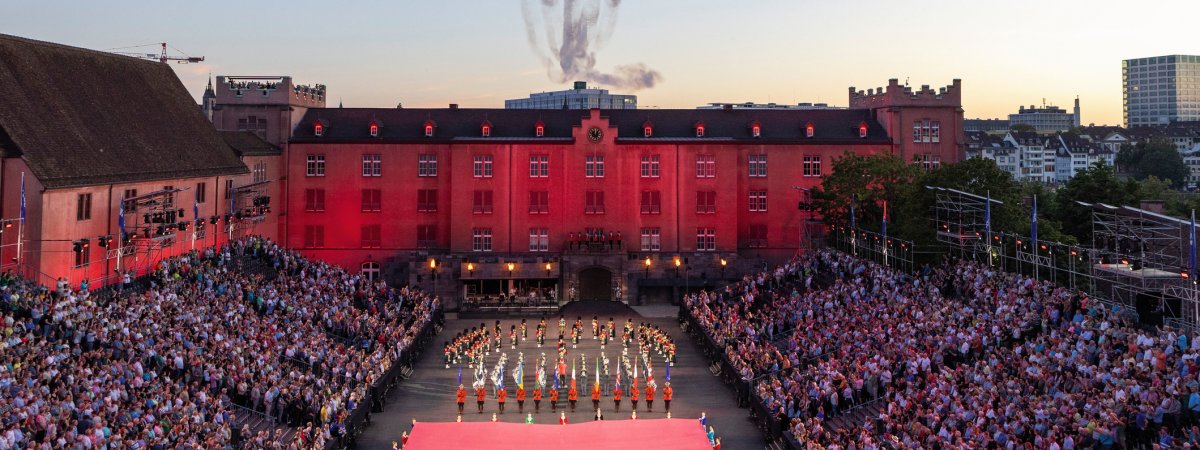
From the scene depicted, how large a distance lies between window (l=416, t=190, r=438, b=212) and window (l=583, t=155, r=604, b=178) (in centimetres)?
1167

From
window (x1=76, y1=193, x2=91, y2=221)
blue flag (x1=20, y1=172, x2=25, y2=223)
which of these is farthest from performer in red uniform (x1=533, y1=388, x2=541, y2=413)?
blue flag (x1=20, y1=172, x2=25, y2=223)

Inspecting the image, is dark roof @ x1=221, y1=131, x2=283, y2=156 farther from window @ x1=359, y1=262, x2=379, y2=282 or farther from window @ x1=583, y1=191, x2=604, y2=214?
window @ x1=583, y1=191, x2=604, y2=214

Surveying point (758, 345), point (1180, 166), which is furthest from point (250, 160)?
point (1180, 166)

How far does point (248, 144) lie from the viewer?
76.4 meters

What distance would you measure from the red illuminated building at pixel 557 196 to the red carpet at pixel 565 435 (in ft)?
117

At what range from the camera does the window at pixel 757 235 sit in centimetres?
8394

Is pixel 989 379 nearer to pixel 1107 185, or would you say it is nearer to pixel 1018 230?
pixel 1018 230

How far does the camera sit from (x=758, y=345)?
180 feet

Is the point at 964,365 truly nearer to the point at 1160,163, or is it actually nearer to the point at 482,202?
the point at 482,202

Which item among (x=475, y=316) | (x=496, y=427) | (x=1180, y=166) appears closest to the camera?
(x=496, y=427)

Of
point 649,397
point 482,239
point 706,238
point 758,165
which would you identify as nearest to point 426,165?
point 482,239

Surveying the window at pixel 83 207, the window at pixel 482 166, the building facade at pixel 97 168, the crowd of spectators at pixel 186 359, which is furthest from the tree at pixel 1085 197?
the window at pixel 83 207

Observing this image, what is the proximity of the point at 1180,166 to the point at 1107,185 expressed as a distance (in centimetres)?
9533

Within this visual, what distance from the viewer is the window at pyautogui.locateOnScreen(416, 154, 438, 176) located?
8356 cm
